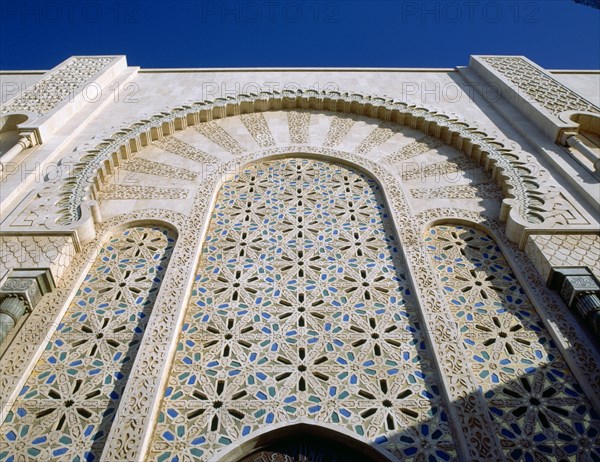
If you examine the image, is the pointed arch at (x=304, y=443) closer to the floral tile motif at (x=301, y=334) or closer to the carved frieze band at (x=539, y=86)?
the floral tile motif at (x=301, y=334)

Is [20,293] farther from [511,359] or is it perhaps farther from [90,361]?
[511,359]

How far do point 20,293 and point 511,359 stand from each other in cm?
253

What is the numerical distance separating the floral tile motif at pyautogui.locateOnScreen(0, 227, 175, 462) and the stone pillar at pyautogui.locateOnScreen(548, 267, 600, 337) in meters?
2.25

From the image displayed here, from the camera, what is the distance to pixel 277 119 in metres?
4.64

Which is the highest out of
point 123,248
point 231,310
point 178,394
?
point 123,248

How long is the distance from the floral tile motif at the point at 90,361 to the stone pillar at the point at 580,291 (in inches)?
88.6

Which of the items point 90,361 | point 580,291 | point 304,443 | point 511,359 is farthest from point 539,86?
point 90,361

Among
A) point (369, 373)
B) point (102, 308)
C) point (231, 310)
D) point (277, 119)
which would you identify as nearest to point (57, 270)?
point (102, 308)

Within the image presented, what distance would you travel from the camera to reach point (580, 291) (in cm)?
258

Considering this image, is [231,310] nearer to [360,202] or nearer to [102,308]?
[102,308]

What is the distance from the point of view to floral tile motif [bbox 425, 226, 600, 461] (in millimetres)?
2162

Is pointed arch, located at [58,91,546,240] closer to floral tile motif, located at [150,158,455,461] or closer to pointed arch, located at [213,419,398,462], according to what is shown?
floral tile motif, located at [150,158,455,461]

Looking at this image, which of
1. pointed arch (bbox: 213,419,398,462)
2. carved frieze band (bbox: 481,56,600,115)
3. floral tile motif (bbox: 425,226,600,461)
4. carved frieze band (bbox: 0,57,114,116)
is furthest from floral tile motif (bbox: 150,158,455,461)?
carved frieze band (bbox: 0,57,114,116)

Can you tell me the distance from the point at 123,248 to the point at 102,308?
0.53 meters
